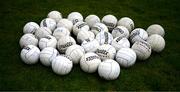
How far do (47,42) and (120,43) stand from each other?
1.84m

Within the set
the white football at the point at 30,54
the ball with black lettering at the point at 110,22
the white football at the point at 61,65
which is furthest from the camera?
the ball with black lettering at the point at 110,22

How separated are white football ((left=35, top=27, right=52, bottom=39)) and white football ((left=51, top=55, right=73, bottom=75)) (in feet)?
4.19

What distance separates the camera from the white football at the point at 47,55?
271 inches

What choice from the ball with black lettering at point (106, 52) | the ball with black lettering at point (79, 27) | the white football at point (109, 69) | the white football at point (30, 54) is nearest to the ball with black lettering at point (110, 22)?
the ball with black lettering at point (79, 27)

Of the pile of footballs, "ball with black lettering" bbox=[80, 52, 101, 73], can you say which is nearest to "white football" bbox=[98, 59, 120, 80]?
the pile of footballs

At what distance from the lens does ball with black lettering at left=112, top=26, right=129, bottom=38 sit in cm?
783

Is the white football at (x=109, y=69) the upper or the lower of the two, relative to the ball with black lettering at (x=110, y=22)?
lower

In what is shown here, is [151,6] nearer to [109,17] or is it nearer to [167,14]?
[167,14]

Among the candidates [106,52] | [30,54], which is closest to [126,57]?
[106,52]

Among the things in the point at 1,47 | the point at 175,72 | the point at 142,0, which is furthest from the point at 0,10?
the point at 175,72

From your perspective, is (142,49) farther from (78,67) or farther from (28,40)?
(28,40)

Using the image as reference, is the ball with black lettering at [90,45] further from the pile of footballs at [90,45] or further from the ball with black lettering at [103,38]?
the ball with black lettering at [103,38]

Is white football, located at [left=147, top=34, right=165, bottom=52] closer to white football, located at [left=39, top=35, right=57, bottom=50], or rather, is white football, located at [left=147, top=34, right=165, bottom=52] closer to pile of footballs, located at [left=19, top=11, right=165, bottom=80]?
pile of footballs, located at [left=19, top=11, right=165, bottom=80]

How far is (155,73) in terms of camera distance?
704 centimetres
